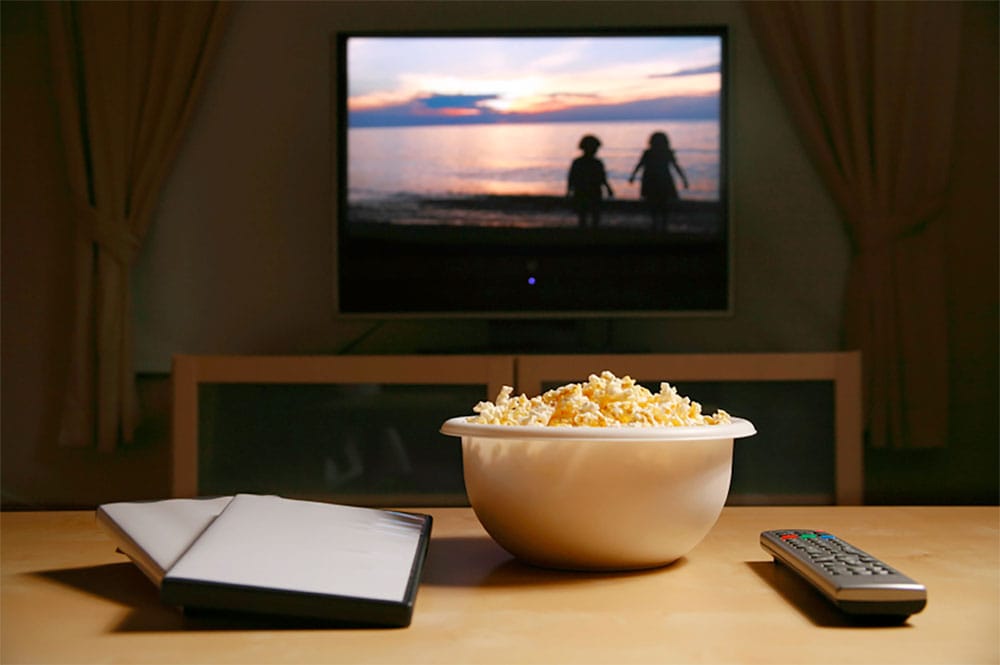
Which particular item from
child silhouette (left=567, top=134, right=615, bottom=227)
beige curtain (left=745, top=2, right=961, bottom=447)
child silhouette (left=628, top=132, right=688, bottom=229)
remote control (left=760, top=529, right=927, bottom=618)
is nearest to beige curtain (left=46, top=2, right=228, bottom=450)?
child silhouette (left=567, top=134, right=615, bottom=227)

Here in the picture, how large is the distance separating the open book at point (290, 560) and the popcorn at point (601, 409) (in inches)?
4.2

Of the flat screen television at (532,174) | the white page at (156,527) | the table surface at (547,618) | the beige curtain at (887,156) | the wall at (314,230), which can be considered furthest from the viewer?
the wall at (314,230)

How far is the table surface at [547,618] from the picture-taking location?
19.7 inches

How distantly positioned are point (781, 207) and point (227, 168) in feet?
5.32

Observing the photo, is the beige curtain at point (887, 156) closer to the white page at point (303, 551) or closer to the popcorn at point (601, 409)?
the popcorn at point (601, 409)

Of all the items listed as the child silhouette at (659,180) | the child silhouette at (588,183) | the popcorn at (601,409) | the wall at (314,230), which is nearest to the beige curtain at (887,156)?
the wall at (314,230)

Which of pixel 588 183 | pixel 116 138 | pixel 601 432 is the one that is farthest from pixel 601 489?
pixel 116 138

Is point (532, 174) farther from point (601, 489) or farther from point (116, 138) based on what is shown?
point (601, 489)

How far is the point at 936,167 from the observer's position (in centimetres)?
289

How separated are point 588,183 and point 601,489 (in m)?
2.18

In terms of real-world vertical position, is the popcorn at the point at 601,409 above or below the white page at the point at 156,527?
above

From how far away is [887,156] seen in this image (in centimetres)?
287

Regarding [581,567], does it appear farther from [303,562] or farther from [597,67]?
[597,67]

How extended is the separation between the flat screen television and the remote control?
2.05 metres
